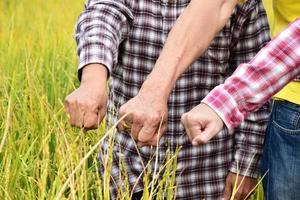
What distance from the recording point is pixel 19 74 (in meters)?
2.52

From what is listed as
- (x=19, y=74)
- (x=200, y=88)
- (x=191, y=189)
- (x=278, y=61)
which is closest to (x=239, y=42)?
(x=200, y=88)

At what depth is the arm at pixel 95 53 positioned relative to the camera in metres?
1.25

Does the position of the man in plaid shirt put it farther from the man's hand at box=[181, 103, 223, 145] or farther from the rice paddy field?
the rice paddy field

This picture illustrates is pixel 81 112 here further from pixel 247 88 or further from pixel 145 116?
pixel 247 88

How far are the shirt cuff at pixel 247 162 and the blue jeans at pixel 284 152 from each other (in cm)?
24

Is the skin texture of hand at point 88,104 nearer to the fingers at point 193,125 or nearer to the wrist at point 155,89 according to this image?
the wrist at point 155,89

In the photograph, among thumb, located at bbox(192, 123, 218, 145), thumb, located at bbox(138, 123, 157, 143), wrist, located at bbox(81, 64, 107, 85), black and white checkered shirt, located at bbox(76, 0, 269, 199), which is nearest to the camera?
thumb, located at bbox(192, 123, 218, 145)

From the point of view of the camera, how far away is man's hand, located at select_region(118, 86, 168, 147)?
3.87 ft

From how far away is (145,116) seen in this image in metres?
1.18

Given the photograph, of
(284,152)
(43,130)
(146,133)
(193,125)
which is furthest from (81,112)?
(43,130)

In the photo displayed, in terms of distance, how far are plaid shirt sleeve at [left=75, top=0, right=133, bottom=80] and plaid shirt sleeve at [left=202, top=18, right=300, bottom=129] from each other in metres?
0.31

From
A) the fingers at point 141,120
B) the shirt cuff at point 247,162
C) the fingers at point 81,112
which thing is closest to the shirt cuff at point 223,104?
the fingers at point 141,120

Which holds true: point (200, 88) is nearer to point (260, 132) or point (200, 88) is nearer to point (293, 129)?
point (260, 132)

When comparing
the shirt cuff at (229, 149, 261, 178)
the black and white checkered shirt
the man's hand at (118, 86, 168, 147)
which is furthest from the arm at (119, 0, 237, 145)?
the shirt cuff at (229, 149, 261, 178)
